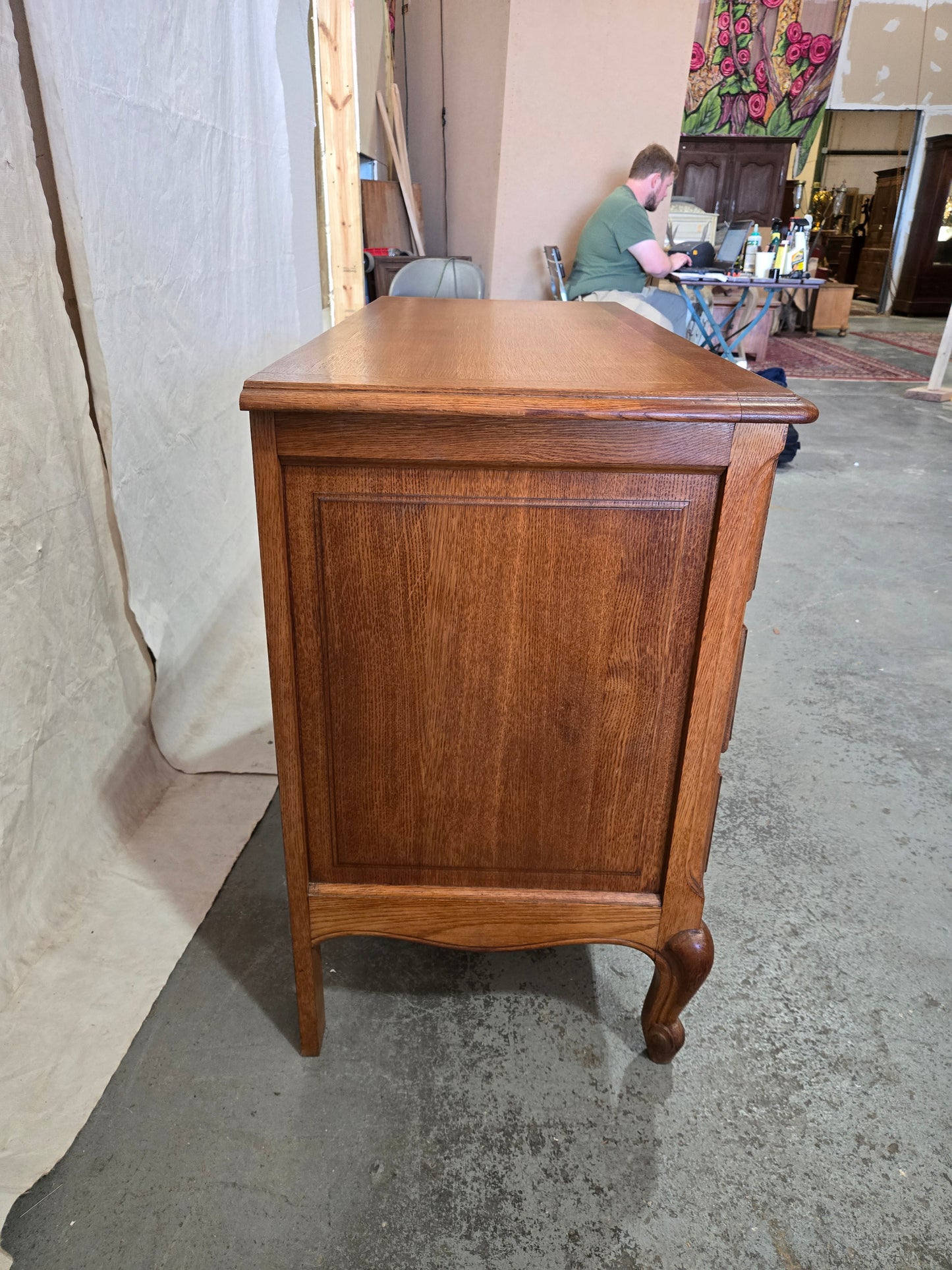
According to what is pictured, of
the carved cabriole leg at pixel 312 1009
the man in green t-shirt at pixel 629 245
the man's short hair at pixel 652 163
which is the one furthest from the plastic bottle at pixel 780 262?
the carved cabriole leg at pixel 312 1009

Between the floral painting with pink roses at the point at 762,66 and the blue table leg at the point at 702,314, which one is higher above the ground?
the floral painting with pink roses at the point at 762,66

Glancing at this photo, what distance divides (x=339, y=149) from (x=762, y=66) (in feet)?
26.3

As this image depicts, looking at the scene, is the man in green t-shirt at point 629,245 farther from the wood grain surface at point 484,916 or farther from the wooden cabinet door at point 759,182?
the wooden cabinet door at point 759,182

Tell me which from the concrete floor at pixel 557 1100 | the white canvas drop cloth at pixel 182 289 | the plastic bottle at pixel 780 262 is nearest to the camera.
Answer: the concrete floor at pixel 557 1100

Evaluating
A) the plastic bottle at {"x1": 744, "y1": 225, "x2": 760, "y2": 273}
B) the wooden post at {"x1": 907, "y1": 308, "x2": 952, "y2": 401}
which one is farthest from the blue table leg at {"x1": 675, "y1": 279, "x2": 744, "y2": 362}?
the wooden post at {"x1": 907, "y1": 308, "x2": 952, "y2": 401}

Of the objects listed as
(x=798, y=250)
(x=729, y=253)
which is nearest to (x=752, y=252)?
(x=729, y=253)

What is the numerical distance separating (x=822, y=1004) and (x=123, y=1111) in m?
0.98

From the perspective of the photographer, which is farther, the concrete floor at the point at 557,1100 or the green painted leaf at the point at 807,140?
the green painted leaf at the point at 807,140

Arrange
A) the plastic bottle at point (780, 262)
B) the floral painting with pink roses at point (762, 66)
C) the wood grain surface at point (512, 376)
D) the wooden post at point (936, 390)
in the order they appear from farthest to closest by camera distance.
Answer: the floral painting with pink roses at point (762, 66), the wooden post at point (936, 390), the plastic bottle at point (780, 262), the wood grain surface at point (512, 376)

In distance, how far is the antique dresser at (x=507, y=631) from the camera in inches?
30.4

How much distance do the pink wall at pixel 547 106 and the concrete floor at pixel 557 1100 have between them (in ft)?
14.3

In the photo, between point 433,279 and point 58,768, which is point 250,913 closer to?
point 58,768

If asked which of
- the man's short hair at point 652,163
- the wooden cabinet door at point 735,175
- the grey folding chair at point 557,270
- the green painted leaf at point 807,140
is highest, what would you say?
the green painted leaf at point 807,140

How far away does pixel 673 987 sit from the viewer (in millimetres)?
1044
